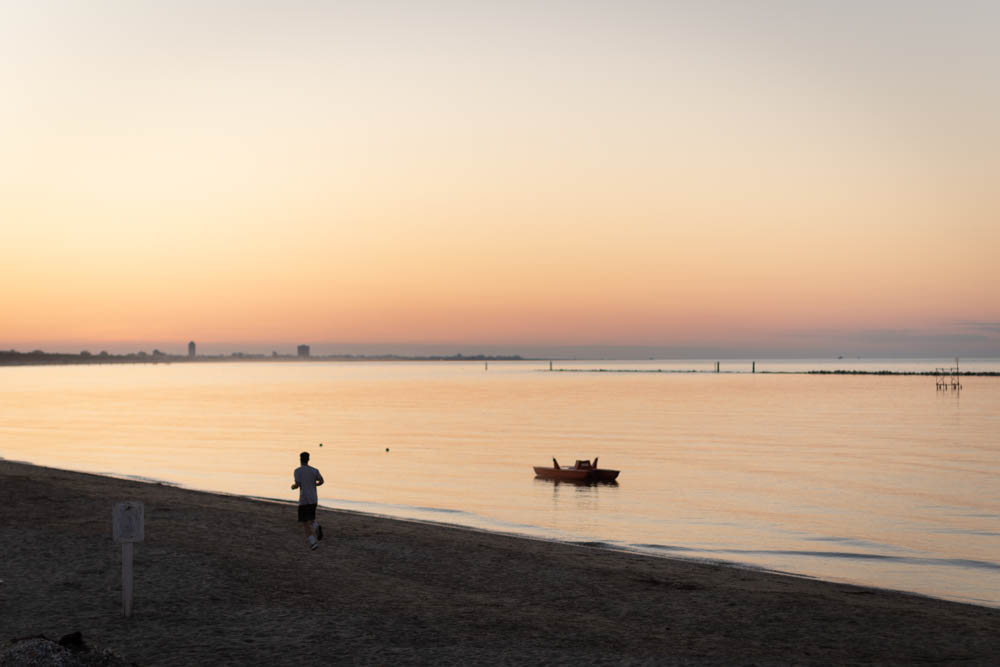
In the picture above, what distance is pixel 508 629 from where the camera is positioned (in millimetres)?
13906

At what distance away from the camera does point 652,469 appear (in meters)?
51.5

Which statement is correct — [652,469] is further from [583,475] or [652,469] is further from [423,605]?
[423,605]

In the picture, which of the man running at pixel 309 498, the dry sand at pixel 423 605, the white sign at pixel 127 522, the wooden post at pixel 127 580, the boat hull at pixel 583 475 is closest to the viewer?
the dry sand at pixel 423 605

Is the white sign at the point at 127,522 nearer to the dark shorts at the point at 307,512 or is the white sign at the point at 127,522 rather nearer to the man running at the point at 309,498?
the man running at the point at 309,498

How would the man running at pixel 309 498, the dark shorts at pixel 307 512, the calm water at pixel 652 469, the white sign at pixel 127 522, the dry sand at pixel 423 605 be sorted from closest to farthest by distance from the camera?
the dry sand at pixel 423 605, the white sign at pixel 127 522, the man running at pixel 309 498, the dark shorts at pixel 307 512, the calm water at pixel 652 469

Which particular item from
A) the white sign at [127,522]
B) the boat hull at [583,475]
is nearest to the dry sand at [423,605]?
the white sign at [127,522]

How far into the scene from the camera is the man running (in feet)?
67.2

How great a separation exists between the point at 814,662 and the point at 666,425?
7356 centimetres

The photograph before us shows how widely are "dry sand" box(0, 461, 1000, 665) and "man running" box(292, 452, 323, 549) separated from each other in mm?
380

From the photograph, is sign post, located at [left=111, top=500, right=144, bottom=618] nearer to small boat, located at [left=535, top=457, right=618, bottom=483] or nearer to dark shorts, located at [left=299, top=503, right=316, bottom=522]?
dark shorts, located at [left=299, top=503, right=316, bottom=522]

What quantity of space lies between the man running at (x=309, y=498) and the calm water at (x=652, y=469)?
11.1 meters

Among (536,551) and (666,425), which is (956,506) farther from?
(666,425)

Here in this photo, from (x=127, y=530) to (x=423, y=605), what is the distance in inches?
203

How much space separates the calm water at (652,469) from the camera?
29.1 meters
